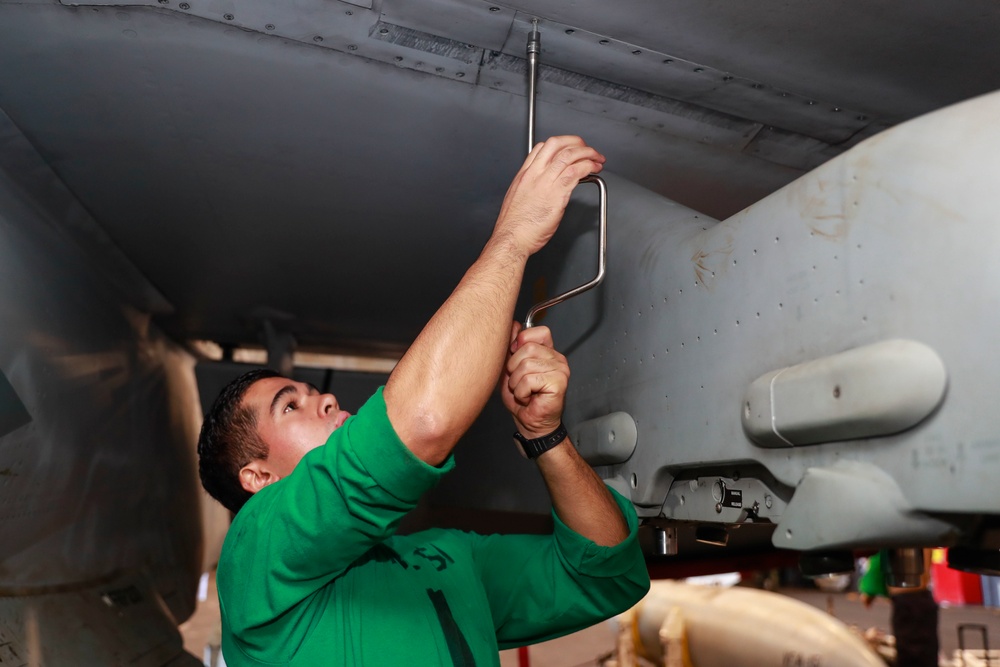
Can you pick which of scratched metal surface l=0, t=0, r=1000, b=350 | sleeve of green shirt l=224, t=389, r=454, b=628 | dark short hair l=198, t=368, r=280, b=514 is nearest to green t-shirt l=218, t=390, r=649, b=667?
sleeve of green shirt l=224, t=389, r=454, b=628

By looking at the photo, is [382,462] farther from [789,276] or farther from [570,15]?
[570,15]

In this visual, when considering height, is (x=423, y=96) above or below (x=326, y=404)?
above

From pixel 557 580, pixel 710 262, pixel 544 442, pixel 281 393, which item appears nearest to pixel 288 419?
pixel 281 393

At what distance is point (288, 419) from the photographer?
135 cm

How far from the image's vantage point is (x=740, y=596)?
5941mm

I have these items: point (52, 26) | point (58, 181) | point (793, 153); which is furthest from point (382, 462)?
point (58, 181)

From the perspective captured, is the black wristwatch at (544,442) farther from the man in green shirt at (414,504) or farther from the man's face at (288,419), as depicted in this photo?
the man's face at (288,419)

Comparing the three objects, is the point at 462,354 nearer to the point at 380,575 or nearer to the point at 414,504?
the point at 414,504

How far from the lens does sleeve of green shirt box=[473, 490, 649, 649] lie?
1.37 metres

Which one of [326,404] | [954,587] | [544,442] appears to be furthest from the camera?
[954,587]

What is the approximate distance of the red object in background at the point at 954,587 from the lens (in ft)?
38.6

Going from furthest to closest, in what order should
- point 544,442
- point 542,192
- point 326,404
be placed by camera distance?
1. point 326,404
2. point 544,442
3. point 542,192

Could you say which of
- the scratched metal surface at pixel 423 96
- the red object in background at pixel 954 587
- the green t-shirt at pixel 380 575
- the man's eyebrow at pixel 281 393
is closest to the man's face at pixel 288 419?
the man's eyebrow at pixel 281 393

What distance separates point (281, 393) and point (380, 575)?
1.28 feet
